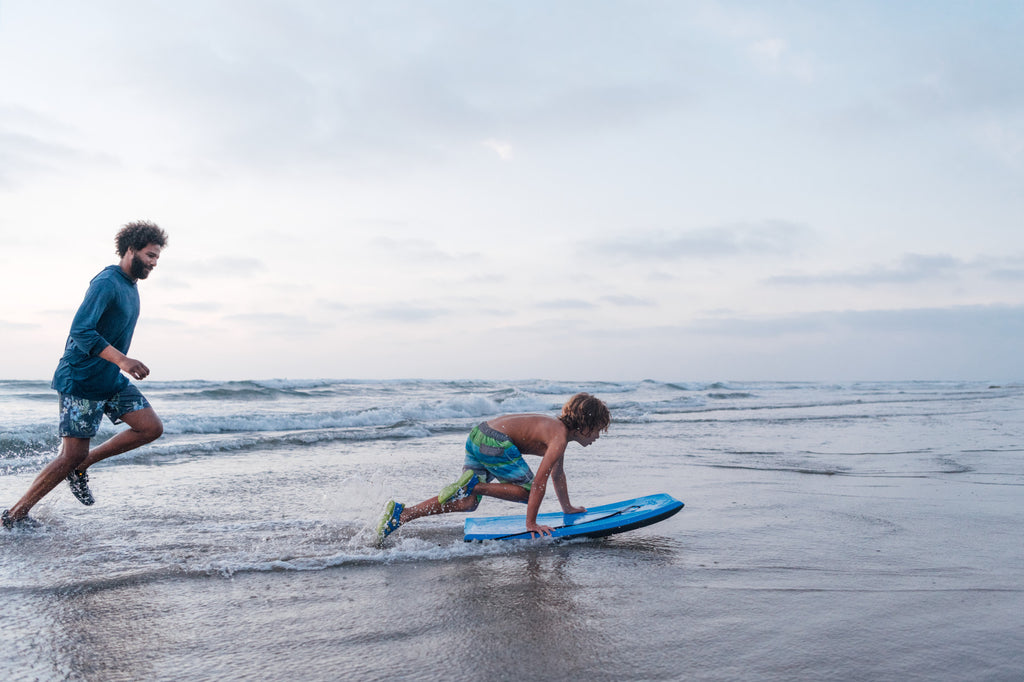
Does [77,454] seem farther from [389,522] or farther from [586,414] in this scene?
[586,414]

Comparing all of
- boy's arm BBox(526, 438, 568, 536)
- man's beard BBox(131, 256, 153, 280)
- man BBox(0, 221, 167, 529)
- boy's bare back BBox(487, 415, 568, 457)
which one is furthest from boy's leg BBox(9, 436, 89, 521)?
boy's arm BBox(526, 438, 568, 536)

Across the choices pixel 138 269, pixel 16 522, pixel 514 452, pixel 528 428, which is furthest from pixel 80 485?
pixel 528 428

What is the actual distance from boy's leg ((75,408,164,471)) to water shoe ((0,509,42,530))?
45cm

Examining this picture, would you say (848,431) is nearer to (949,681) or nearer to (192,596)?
(949,681)

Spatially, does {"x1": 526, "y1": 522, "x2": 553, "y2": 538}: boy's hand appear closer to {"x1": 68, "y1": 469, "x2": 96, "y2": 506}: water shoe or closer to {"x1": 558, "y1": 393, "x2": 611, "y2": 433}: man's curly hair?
{"x1": 558, "y1": 393, "x2": 611, "y2": 433}: man's curly hair

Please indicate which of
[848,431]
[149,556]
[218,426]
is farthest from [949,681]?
[218,426]

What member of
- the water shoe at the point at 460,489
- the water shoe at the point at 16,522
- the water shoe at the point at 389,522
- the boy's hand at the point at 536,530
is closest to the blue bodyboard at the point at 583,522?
the boy's hand at the point at 536,530

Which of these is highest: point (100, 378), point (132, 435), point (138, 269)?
point (138, 269)

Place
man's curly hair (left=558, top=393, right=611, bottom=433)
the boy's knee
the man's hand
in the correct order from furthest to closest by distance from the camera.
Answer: the boy's knee < man's curly hair (left=558, top=393, right=611, bottom=433) < the man's hand

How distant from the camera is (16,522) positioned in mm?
4707

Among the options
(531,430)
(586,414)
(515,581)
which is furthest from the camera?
(531,430)

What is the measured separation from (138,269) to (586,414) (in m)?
3.32

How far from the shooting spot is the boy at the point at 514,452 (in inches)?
183

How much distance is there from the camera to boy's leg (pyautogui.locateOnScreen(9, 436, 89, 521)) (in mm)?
4723
